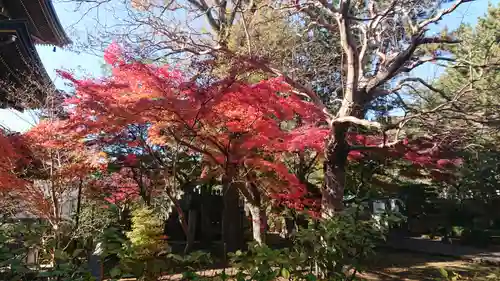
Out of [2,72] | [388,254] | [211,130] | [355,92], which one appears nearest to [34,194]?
[211,130]

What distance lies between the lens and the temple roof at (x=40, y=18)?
11.0 metres

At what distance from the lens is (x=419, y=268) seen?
979 centimetres

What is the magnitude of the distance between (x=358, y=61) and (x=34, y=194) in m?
6.29

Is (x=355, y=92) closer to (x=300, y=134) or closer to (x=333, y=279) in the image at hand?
(x=300, y=134)

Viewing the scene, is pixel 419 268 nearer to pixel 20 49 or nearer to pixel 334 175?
pixel 334 175

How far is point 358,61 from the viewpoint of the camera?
23.4ft

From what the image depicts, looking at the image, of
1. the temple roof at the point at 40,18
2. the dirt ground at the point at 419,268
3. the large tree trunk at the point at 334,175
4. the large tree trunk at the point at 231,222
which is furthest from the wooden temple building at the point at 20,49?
the dirt ground at the point at 419,268

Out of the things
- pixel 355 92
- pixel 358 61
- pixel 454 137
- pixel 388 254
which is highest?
pixel 358 61

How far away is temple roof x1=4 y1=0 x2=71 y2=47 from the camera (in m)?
11.0

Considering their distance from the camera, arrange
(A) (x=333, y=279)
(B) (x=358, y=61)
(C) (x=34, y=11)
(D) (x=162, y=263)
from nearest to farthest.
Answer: (D) (x=162, y=263)
(A) (x=333, y=279)
(B) (x=358, y=61)
(C) (x=34, y=11)

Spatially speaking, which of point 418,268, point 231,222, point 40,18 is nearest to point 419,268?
point 418,268

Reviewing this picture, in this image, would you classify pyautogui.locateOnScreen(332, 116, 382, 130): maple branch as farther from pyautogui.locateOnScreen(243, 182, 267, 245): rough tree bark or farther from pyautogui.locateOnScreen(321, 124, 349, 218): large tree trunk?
pyautogui.locateOnScreen(243, 182, 267, 245): rough tree bark

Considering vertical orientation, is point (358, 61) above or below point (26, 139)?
above

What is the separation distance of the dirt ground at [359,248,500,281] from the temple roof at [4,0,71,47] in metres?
10.3
